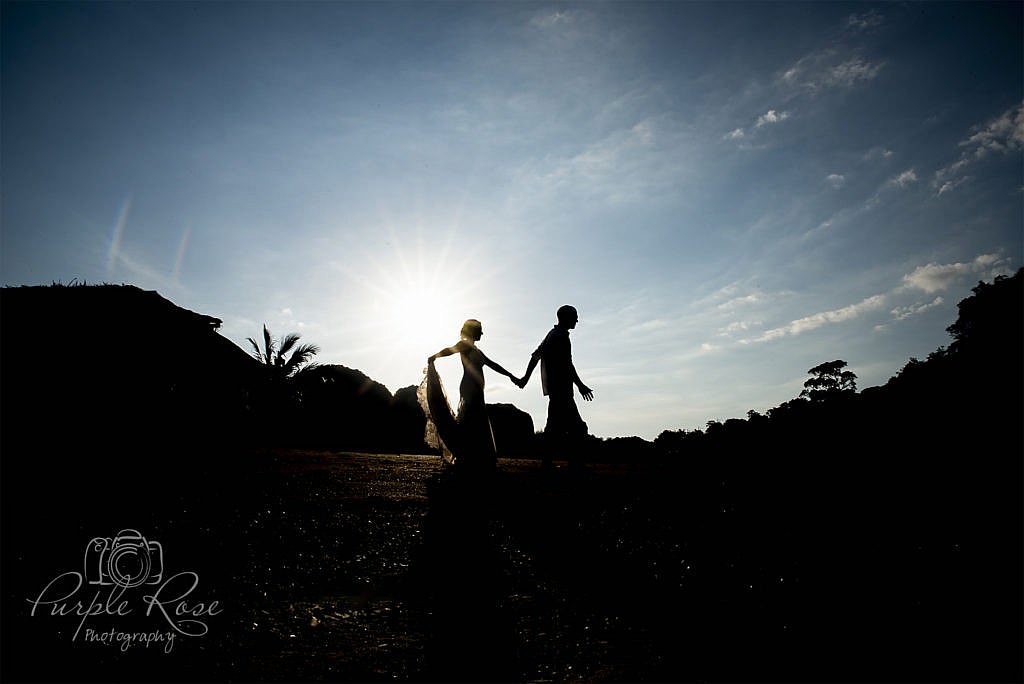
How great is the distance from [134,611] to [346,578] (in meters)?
1.53

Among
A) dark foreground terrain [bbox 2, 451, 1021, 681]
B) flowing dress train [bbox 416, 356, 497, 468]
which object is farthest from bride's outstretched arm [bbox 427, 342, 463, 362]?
dark foreground terrain [bbox 2, 451, 1021, 681]

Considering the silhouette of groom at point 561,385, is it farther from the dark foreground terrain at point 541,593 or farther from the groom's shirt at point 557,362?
the dark foreground terrain at point 541,593

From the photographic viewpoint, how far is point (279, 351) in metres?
29.0

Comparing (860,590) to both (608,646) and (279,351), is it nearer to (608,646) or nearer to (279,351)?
(608,646)

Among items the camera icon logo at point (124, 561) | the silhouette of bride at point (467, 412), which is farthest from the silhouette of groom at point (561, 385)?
the camera icon logo at point (124, 561)

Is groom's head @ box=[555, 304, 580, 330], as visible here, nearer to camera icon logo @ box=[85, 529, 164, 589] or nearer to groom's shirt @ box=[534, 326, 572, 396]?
groom's shirt @ box=[534, 326, 572, 396]

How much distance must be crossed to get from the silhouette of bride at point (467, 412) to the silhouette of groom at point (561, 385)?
1.09 meters

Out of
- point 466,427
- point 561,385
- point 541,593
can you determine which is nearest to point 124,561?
point 541,593

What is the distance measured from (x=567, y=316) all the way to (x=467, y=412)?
2.52 meters

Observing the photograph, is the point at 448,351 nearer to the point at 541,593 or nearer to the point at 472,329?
the point at 472,329

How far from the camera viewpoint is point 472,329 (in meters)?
7.56

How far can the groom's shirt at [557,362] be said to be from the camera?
26.8 ft

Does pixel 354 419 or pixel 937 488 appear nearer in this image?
pixel 937 488

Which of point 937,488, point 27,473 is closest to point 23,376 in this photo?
point 27,473
